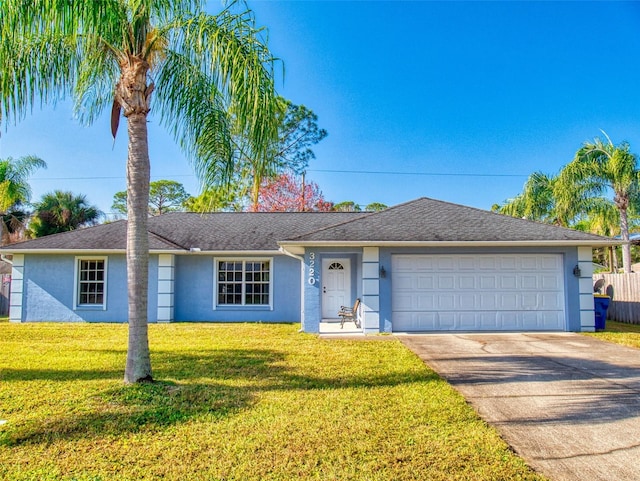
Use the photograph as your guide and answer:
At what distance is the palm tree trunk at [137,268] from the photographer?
239 inches

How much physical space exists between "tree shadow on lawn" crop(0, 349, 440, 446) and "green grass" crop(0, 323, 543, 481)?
0.02 metres

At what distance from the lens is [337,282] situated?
15.1 meters

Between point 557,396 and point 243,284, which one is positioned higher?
point 243,284

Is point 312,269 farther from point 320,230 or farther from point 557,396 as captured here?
point 557,396

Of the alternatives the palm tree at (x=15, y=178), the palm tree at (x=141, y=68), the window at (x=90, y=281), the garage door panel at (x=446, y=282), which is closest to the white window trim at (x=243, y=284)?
the window at (x=90, y=281)

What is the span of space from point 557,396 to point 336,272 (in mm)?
9699

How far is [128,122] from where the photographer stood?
6.34 m

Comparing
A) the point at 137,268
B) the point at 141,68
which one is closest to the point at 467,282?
the point at 137,268

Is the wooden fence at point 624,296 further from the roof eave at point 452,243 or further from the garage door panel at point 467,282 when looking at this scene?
the garage door panel at point 467,282

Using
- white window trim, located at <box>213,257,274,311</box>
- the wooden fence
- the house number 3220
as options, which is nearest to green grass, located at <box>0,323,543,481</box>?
the house number 3220

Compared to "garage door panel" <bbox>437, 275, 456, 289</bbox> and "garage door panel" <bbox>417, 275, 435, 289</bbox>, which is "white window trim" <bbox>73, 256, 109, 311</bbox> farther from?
"garage door panel" <bbox>437, 275, 456, 289</bbox>

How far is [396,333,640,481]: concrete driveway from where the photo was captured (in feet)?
13.0

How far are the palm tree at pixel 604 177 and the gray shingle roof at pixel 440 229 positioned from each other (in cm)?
770

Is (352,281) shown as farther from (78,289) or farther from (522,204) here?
(522,204)
